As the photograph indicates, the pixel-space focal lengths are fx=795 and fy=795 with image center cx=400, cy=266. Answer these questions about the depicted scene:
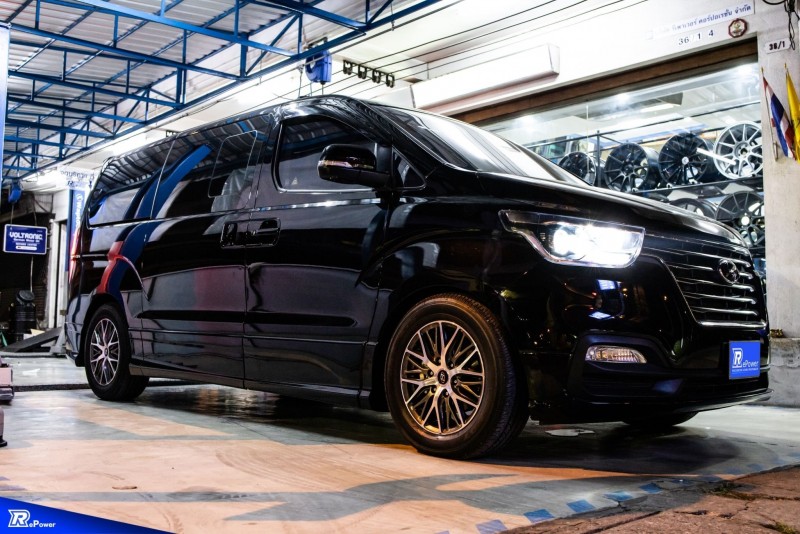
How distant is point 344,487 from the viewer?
110 inches

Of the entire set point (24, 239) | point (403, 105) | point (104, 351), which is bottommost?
point (104, 351)

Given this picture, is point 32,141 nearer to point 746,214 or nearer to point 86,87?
point 86,87

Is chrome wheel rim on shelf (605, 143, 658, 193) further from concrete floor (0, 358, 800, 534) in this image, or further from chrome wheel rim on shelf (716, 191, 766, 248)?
concrete floor (0, 358, 800, 534)

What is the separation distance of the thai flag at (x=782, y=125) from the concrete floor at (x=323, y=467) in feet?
10.5

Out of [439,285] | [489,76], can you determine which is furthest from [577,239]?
[489,76]

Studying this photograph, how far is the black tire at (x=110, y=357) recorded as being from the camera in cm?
528

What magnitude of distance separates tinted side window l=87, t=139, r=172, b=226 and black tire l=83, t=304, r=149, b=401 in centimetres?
68

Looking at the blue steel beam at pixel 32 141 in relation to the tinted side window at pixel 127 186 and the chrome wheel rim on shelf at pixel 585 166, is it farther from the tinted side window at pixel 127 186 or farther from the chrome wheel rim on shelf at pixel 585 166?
the tinted side window at pixel 127 186

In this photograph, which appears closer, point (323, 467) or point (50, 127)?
point (323, 467)

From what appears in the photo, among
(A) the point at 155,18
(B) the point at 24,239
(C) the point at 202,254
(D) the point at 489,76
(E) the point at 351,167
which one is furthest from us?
(B) the point at 24,239

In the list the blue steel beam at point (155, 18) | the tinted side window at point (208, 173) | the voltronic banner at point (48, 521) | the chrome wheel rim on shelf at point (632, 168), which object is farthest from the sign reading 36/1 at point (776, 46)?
the voltronic banner at point (48, 521)

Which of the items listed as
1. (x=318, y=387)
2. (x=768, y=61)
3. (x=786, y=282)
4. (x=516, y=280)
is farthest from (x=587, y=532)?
(x=768, y=61)

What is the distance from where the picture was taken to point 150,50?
45.9 ft

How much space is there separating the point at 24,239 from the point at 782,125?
2238cm
